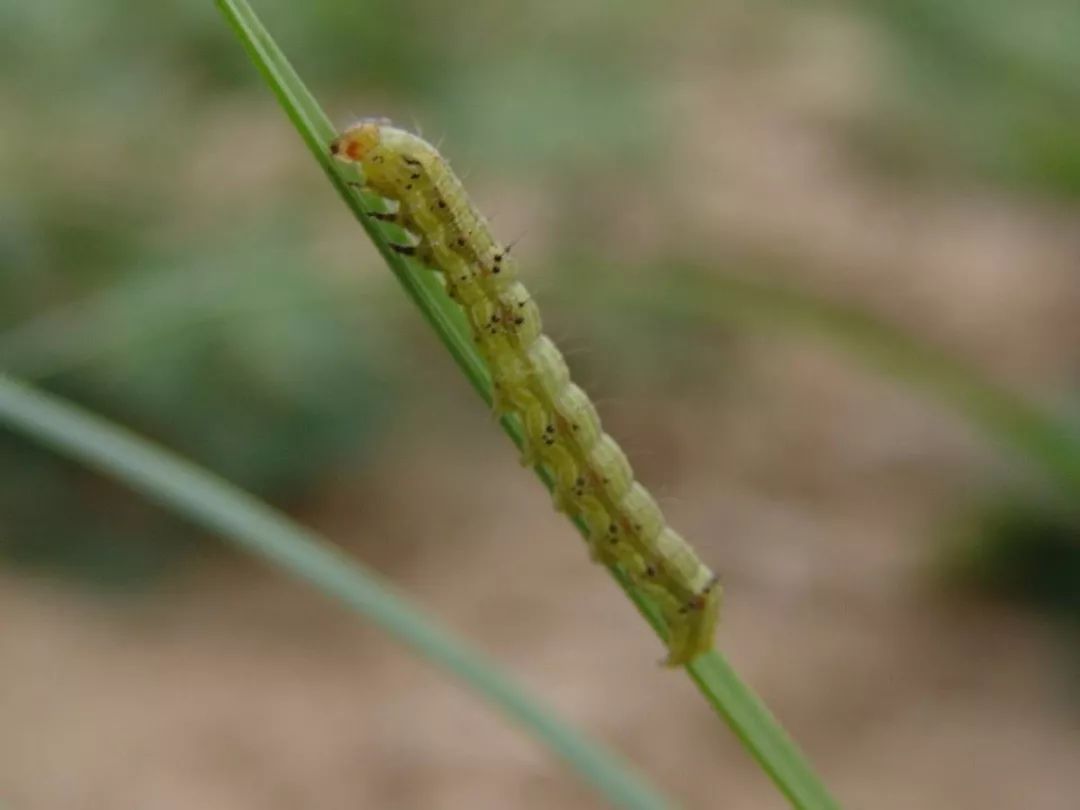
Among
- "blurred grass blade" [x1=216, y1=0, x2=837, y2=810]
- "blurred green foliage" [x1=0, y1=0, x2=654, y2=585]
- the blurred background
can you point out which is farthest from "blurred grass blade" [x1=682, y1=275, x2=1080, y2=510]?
"blurred green foliage" [x1=0, y1=0, x2=654, y2=585]

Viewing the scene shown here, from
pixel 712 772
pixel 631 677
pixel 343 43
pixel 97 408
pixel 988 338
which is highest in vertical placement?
pixel 988 338

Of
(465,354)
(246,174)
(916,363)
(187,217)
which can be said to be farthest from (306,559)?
(246,174)

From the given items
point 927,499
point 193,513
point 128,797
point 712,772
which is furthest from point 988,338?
point 193,513

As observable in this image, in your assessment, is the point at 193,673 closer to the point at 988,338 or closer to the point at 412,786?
the point at 412,786

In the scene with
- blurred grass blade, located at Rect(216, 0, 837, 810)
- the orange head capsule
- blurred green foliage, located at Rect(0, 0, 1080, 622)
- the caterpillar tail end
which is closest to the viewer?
blurred grass blade, located at Rect(216, 0, 837, 810)

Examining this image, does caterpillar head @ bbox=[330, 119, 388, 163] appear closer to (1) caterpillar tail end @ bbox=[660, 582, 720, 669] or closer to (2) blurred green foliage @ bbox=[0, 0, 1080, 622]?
(1) caterpillar tail end @ bbox=[660, 582, 720, 669]

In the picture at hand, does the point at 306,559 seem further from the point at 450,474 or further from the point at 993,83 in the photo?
the point at 993,83
